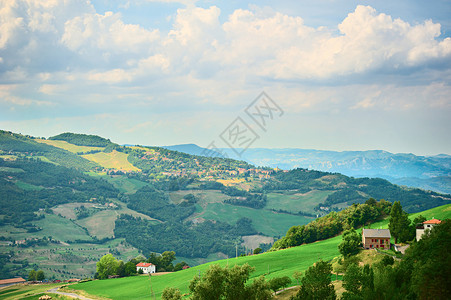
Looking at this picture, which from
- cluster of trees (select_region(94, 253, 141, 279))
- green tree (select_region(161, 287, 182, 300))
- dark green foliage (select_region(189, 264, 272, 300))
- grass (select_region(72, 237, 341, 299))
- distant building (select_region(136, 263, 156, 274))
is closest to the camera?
dark green foliage (select_region(189, 264, 272, 300))

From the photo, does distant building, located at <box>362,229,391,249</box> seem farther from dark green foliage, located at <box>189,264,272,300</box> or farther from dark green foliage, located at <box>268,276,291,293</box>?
dark green foliage, located at <box>189,264,272,300</box>

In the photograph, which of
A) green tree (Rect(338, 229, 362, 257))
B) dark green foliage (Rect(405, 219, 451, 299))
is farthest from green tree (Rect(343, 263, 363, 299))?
green tree (Rect(338, 229, 362, 257))

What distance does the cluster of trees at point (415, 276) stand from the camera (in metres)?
30.8

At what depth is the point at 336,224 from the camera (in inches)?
3718

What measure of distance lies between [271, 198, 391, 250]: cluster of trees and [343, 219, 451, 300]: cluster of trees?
47.8 m

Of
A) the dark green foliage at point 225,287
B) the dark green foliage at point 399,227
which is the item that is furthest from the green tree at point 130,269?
the dark green foliage at point 399,227

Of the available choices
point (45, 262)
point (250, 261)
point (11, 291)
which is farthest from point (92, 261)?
point (250, 261)

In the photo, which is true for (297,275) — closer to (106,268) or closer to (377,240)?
(377,240)

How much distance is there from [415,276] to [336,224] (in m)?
63.0

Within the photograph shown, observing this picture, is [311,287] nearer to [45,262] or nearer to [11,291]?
[11,291]

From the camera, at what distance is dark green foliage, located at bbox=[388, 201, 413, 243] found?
59031 mm

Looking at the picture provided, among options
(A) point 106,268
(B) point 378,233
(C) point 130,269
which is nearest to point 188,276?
(C) point 130,269

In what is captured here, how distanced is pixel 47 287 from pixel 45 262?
86.7 m

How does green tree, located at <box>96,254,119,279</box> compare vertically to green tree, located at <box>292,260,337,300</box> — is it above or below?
below
